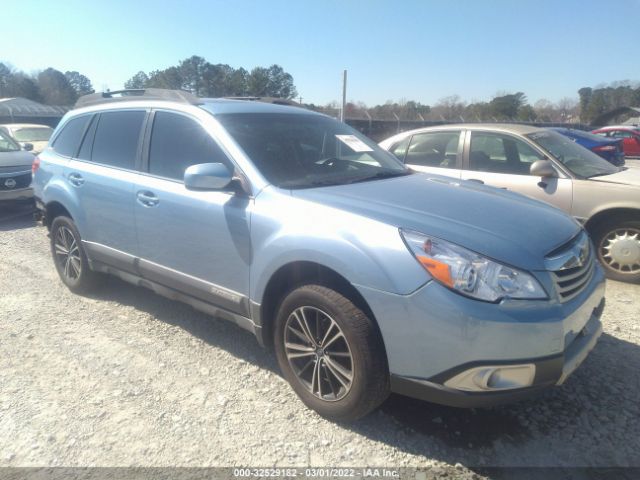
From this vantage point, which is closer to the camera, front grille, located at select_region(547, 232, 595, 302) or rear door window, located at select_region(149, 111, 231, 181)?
front grille, located at select_region(547, 232, 595, 302)

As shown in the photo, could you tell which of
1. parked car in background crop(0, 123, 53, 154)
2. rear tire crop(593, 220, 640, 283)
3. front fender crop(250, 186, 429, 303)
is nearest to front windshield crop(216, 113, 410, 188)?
front fender crop(250, 186, 429, 303)

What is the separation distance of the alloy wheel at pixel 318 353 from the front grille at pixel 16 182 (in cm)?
766

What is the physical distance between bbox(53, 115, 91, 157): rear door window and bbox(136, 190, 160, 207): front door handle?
1389mm

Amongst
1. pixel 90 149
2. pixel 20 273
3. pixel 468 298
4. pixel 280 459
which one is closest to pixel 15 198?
pixel 20 273

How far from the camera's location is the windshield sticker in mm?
3898

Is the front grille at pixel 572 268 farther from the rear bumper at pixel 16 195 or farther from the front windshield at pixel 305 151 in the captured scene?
the rear bumper at pixel 16 195

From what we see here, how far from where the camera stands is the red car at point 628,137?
21688mm

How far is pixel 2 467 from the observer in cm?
243

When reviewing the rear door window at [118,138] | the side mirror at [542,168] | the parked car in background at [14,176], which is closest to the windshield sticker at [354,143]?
the rear door window at [118,138]

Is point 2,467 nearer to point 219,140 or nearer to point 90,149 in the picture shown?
point 219,140

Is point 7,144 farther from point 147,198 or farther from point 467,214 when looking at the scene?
point 467,214

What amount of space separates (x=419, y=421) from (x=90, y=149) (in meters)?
3.63

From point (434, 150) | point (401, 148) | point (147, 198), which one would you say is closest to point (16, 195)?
point (147, 198)

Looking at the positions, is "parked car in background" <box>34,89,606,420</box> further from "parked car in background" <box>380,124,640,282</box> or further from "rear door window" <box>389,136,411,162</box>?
"rear door window" <box>389,136,411,162</box>
